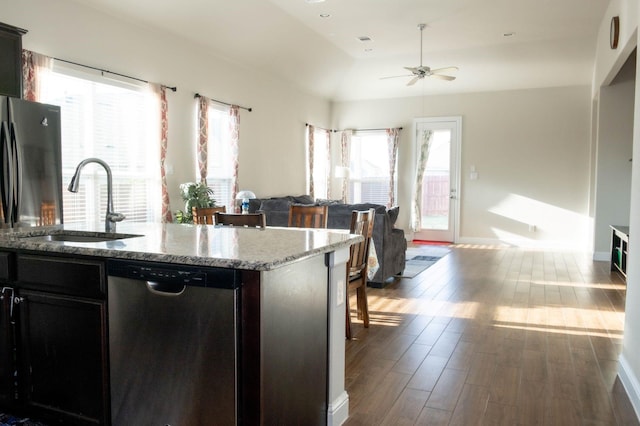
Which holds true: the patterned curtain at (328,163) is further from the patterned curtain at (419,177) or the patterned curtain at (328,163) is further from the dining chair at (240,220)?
the dining chair at (240,220)

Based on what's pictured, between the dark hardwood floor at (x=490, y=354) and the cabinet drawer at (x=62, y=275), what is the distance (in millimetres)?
1390

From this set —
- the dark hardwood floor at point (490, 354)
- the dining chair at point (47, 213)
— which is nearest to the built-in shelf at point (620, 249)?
the dark hardwood floor at point (490, 354)

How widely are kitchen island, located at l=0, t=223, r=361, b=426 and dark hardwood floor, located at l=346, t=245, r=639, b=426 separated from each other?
55 centimetres

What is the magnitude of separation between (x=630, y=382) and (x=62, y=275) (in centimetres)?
301

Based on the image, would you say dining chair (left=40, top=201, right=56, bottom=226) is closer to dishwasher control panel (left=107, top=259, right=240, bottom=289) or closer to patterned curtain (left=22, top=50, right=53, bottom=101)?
patterned curtain (left=22, top=50, right=53, bottom=101)

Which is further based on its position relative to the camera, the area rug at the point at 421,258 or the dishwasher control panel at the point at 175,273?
the area rug at the point at 421,258

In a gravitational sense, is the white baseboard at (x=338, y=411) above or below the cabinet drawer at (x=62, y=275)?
below

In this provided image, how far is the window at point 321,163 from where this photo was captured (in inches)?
391

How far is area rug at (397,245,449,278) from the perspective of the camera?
6.52 meters

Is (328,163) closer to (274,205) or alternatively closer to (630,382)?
(274,205)

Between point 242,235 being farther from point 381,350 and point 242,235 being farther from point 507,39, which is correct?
point 507,39

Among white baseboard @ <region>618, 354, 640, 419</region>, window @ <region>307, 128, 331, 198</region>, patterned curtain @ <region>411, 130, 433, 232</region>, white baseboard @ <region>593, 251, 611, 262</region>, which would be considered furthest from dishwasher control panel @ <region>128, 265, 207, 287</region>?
patterned curtain @ <region>411, 130, 433, 232</region>

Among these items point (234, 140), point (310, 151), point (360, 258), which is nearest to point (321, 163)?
point (310, 151)

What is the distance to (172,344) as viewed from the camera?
1.92 metres
